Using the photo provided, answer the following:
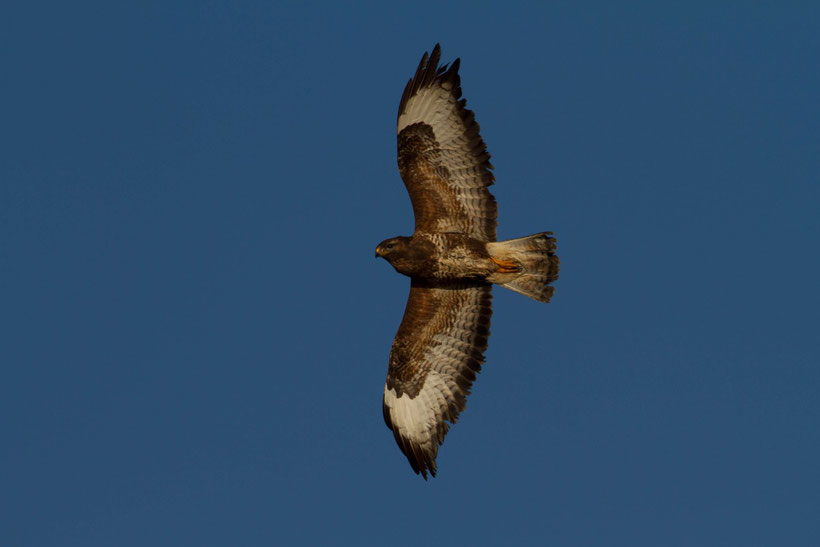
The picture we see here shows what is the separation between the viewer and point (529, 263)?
14.3 m

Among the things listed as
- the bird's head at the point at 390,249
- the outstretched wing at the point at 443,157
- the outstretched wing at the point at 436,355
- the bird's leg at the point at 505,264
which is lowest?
the outstretched wing at the point at 436,355

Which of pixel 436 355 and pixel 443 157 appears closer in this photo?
pixel 443 157

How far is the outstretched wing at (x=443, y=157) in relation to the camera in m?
14.2

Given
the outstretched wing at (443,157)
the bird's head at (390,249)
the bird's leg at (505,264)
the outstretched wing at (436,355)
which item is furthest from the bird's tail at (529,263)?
the bird's head at (390,249)

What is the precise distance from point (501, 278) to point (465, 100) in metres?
2.25

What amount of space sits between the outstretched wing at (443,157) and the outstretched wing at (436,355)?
0.89 m

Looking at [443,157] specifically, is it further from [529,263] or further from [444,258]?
[529,263]

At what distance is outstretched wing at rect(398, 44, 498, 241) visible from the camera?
1419cm

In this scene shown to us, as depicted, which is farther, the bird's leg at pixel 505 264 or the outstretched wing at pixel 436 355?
the outstretched wing at pixel 436 355

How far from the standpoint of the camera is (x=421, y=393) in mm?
14852

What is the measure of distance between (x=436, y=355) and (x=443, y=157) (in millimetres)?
2562

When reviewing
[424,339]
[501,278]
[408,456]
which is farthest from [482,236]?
[408,456]

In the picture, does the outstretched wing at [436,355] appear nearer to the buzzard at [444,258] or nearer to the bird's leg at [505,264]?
the buzzard at [444,258]

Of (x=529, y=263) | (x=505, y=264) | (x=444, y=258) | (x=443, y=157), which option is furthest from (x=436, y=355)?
(x=443, y=157)
